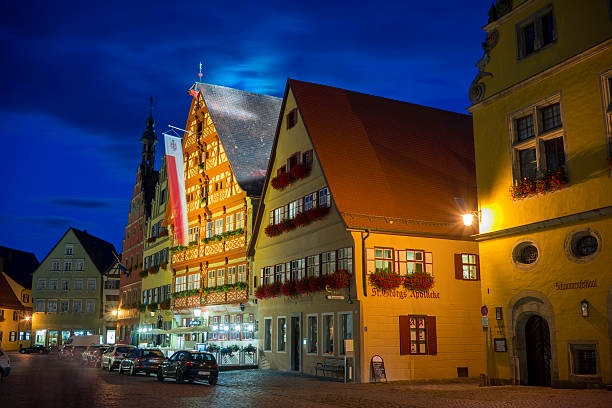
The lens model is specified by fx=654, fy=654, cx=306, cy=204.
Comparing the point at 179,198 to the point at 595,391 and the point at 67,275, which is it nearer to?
the point at 595,391

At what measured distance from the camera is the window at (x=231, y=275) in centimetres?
4300

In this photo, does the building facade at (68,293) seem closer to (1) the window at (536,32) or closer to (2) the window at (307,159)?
(2) the window at (307,159)

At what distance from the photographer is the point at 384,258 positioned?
28.7m

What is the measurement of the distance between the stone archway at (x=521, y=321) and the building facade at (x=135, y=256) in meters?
43.7

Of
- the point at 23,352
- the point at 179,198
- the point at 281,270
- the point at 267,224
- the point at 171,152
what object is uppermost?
the point at 171,152

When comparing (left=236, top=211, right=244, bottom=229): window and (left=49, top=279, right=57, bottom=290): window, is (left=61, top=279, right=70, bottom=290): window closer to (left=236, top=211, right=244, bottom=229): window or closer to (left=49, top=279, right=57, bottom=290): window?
(left=49, top=279, right=57, bottom=290): window

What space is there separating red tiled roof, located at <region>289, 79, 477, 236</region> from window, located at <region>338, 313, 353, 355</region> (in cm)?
410

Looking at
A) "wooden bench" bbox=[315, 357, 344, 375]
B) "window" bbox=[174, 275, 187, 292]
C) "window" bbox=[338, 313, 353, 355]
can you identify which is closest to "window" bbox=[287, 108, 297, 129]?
"window" bbox=[338, 313, 353, 355]

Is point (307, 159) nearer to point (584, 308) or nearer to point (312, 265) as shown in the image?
point (312, 265)

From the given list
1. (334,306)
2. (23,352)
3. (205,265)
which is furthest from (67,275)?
(334,306)

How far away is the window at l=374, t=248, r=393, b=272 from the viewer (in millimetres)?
28625

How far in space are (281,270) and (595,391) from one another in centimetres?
1939

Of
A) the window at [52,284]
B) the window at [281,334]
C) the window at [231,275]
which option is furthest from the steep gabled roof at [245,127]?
the window at [52,284]

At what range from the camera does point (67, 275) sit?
8788 cm
